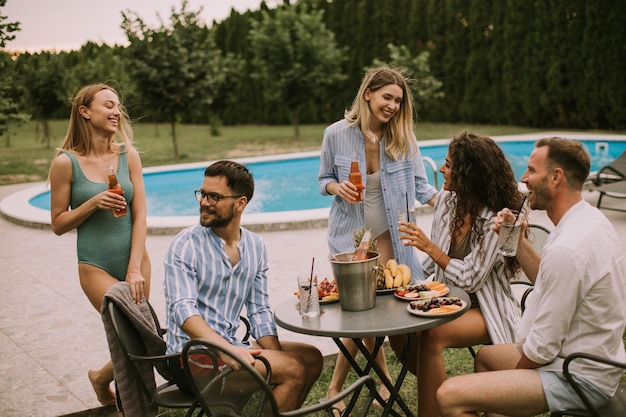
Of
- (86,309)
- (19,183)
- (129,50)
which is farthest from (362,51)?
(86,309)

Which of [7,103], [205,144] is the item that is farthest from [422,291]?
[205,144]

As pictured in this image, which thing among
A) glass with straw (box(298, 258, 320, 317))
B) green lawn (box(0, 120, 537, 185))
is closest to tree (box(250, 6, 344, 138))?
green lawn (box(0, 120, 537, 185))

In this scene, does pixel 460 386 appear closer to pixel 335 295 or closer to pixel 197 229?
pixel 335 295

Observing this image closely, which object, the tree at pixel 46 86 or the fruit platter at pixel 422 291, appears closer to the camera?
the fruit platter at pixel 422 291

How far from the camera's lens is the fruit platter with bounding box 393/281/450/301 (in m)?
2.87

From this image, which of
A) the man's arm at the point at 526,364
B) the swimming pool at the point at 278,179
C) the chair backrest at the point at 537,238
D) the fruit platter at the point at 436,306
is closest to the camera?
the man's arm at the point at 526,364

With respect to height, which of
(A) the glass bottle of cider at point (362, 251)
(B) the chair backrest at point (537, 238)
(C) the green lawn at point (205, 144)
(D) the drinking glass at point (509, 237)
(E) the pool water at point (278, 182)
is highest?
(D) the drinking glass at point (509, 237)

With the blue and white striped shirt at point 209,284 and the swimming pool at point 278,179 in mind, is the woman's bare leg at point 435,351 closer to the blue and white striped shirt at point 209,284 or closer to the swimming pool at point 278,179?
the blue and white striped shirt at point 209,284

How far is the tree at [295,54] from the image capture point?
21.0 metres

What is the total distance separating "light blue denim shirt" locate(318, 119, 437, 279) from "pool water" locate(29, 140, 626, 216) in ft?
28.2

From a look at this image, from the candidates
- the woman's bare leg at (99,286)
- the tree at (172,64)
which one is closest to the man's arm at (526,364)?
the woman's bare leg at (99,286)

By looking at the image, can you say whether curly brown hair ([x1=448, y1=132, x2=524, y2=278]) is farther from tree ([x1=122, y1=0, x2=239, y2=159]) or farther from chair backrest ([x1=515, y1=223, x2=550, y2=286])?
tree ([x1=122, y1=0, x2=239, y2=159])

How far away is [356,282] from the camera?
2750 mm

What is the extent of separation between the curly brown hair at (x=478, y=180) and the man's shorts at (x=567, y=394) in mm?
803
